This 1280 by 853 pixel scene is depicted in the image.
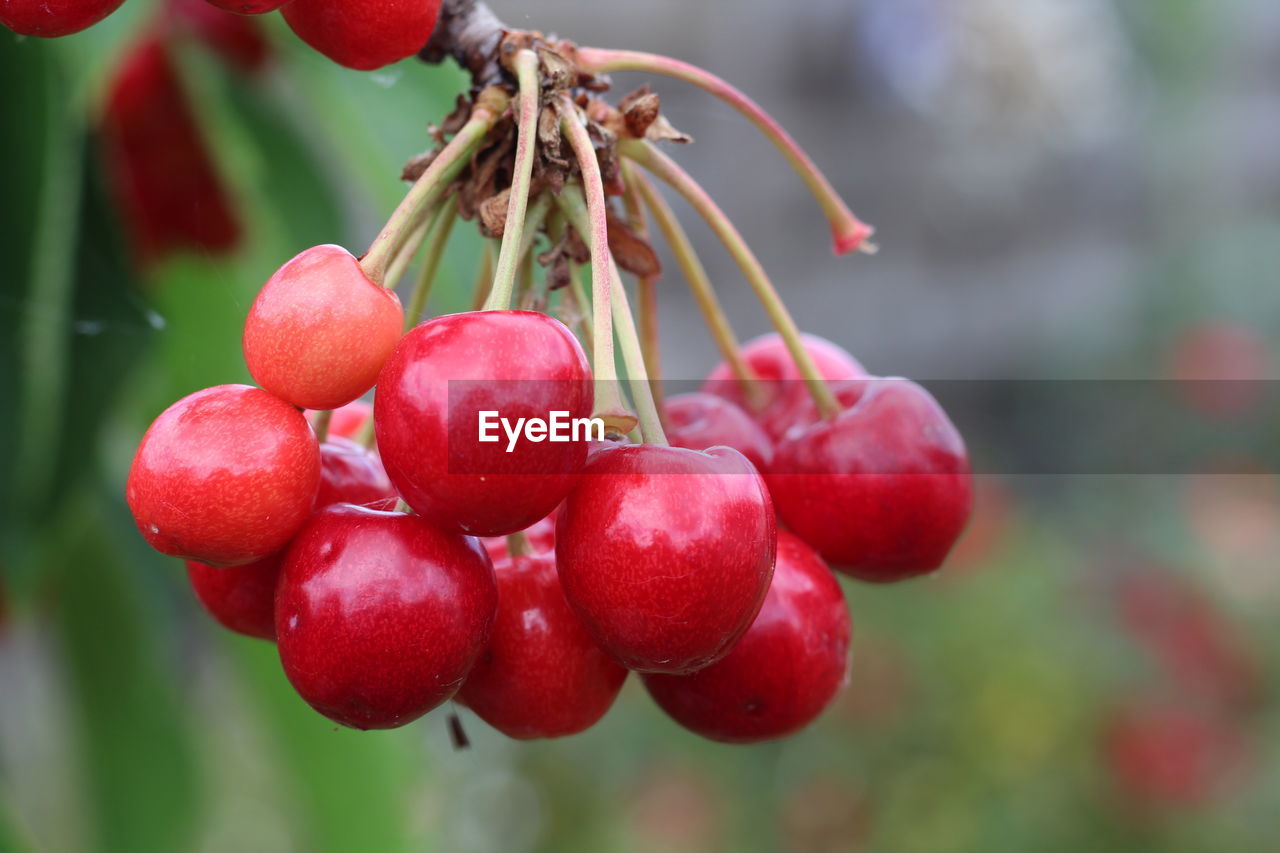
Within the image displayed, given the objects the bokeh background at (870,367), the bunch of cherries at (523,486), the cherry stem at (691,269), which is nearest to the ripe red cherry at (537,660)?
the bunch of cherries at (523,486)

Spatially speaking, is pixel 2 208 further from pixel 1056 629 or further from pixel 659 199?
pixel 1056 629

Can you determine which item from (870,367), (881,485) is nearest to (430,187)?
(881,485)

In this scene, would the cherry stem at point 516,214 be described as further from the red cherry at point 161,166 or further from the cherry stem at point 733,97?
the red cherry at point 161,166

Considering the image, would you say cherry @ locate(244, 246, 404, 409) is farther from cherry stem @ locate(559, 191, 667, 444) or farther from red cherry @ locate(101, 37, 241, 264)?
red cherry @ locate(101, 37, 241, 264)

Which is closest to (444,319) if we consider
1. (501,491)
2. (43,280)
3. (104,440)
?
(501,491)

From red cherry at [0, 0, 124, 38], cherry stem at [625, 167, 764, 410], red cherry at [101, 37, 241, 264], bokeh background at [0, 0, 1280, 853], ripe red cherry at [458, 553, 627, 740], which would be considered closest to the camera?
red cherry at [0, 0, 124, 38]

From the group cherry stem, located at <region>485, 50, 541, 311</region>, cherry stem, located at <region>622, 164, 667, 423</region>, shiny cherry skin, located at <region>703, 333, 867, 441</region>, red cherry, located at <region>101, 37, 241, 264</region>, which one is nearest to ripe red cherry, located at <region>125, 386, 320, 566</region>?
cherry stem, located at <region>485, 50, 541, 311</region>
